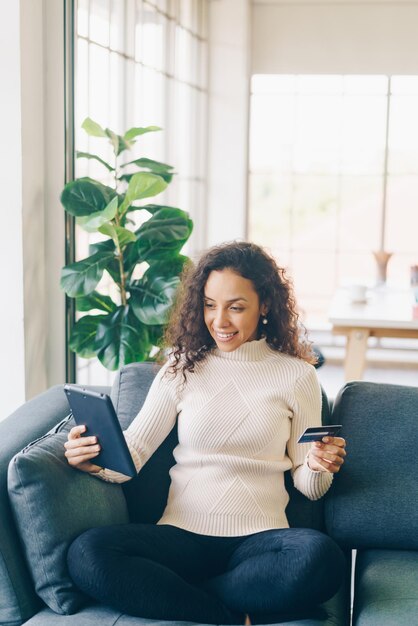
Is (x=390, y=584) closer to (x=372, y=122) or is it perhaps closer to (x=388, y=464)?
(x=388, y=464)

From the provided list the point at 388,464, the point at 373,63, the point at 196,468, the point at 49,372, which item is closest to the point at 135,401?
the point at 196,468

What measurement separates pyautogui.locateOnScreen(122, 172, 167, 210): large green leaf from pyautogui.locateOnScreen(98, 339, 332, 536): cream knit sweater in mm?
948

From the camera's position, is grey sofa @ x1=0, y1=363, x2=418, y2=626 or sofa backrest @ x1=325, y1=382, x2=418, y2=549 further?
sofa backrest @ x1=325, y1=382, x2=418, y2=549

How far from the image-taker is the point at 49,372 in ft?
11.2

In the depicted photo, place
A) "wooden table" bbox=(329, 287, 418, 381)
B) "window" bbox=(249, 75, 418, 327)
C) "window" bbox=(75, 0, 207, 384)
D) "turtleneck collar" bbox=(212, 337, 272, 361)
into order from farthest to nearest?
"window" bbox=(249, 75, 418, 327)
"wooden table" bbox=(329, 287, 418, 381)
"window" bbox=(75, 0, 207, 384)
"turtleneck collar" bbox=(212, 337, 272, 361)

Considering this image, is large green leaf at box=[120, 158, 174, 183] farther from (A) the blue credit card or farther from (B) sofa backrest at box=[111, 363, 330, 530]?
(A) the blue credit card

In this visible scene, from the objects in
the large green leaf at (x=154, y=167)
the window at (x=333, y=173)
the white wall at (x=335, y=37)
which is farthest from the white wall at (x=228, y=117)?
the large green leaf at (x=154, y=167)

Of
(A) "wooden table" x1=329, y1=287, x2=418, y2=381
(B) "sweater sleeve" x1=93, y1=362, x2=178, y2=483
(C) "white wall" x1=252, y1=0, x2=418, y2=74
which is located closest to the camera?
(B) "sweater sleeve" x1=93, y1=362, x2=178, y2=483

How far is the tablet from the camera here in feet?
6.48

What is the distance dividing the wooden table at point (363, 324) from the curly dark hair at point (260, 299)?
199 centimetres

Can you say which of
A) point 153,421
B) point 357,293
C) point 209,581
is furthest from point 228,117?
point 209,581

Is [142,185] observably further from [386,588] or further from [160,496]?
[386,588]

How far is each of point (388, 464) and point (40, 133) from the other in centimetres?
175

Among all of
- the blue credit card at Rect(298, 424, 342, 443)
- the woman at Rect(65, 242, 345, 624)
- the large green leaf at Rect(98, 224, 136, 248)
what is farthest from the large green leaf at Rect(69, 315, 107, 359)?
the blue credit card at Rect(298, 424, 342, 443)
